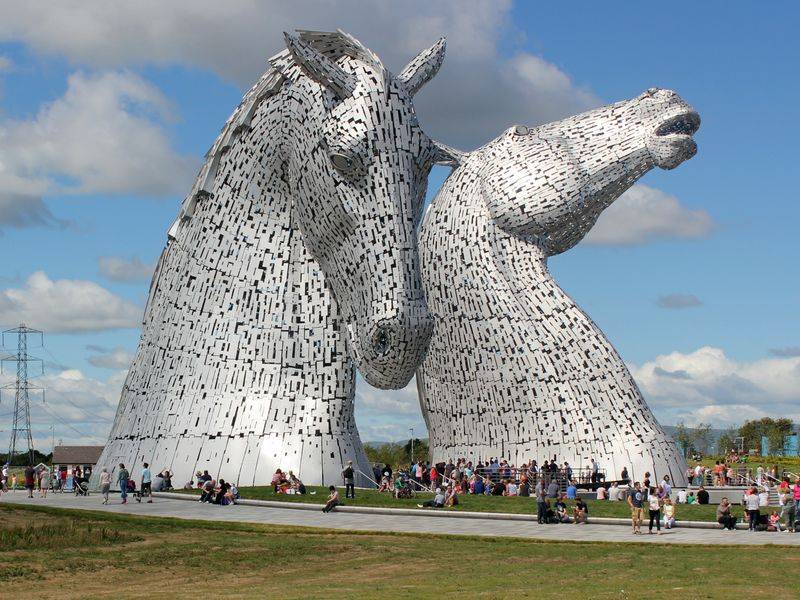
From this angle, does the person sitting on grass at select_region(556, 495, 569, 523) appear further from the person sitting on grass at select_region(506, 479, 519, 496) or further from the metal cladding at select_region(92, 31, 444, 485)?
the person sitting on grass at select_region(506, 479, 519, 496)

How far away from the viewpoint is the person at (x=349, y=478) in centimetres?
1823

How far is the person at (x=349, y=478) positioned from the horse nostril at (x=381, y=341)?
5.73 metres

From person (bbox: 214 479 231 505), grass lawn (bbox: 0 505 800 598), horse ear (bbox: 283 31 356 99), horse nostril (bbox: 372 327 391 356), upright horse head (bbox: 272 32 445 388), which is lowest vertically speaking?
grass lawn (bbox: 0 505 800 598)

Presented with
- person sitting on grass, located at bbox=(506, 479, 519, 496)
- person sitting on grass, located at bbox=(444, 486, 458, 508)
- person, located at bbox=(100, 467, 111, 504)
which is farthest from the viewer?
person sitting on grass, located at bbox=(506, 479, 519, 496)

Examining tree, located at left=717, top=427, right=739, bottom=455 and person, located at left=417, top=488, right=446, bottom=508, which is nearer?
person, located at left=417, top=488, right=446, bottom=508

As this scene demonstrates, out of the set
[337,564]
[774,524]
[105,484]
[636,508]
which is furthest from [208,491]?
[774,524]

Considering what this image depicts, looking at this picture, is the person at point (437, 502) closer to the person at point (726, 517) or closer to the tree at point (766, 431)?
the person at point (726, 517)

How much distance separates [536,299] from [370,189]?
46.1 feet

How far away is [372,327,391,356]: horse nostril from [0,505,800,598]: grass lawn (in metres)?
2.48

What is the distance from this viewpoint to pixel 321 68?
13281 mm

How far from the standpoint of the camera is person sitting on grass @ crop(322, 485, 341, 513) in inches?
682

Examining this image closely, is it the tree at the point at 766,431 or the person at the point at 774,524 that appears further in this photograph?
the tree at the point at 766,431

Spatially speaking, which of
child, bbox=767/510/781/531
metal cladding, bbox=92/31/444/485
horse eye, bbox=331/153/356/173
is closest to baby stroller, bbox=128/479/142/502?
metal cladding, bbox=92/31/444/485

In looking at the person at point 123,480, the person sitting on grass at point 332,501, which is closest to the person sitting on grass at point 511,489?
the person sitting on grass at point 332,501
